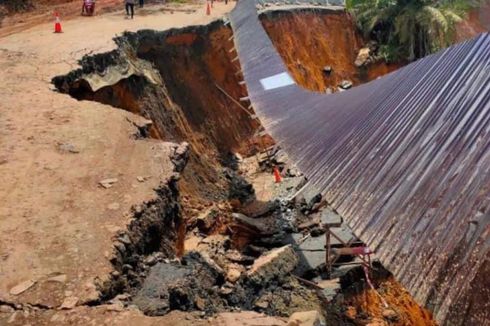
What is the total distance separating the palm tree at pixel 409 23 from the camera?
1927 centimetres

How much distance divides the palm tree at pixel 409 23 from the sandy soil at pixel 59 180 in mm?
11639

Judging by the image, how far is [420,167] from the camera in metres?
5.55

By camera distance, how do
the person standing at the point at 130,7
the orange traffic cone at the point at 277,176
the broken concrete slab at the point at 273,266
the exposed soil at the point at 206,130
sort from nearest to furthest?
the exposed soil at the point at 206,130 → the broken concrete slab at the point at 273,266 → the orange traffic cone at the point at 277,176 → the person standing at the point at 130,7

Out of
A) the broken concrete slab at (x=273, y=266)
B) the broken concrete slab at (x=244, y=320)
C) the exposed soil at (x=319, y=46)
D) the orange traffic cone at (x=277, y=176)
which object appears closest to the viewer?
the broken concrete slab at (x=244, y=320)

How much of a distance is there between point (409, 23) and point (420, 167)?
1552cm

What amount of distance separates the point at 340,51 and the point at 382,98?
13.7 m

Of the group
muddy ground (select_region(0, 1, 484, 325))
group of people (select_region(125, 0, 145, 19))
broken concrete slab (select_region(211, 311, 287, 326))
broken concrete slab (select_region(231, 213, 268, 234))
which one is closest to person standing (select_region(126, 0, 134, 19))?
group of people (select_region(125, 0, 145, 19))

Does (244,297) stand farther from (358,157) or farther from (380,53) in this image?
(380,53)

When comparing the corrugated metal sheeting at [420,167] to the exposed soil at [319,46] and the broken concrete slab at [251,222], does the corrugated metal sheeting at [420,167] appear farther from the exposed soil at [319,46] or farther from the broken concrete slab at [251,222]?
the exposed soil at [319,46]

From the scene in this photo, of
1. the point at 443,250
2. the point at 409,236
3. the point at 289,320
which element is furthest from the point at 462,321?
the point at 289,320

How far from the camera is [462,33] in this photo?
73.9ft

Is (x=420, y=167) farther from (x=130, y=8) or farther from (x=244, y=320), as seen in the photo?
(x=130, y=8)

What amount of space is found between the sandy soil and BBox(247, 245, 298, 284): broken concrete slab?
6.01 ft

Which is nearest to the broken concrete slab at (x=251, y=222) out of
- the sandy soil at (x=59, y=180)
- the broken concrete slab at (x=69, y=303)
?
the sandy soil at (x=59, y=180)
